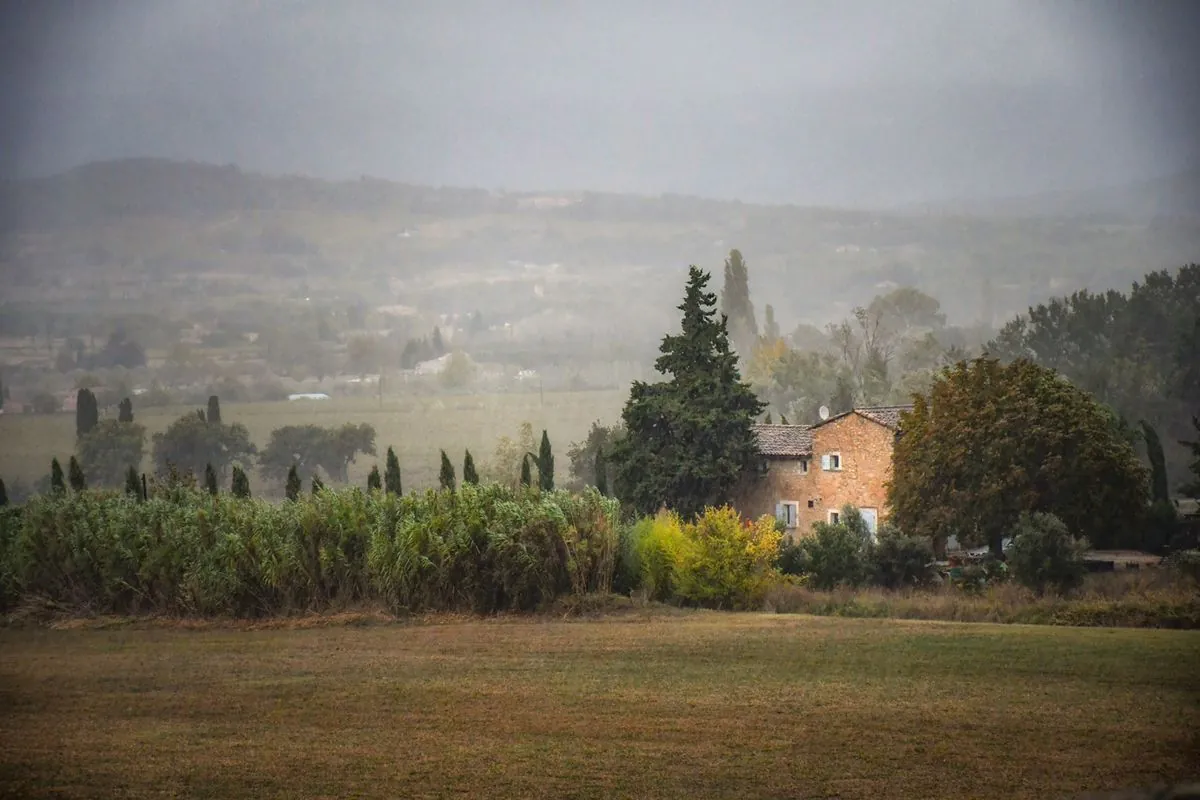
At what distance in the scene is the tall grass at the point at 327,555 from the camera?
30.2 meters

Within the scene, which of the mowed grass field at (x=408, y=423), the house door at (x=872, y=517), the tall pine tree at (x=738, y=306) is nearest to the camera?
the house door at (x=872, y=517)

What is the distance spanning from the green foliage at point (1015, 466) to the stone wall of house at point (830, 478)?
12.8 feet

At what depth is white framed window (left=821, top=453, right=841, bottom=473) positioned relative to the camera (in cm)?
4562

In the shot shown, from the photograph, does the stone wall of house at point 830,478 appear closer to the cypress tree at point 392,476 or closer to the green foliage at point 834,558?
the green foliage at point 834,558

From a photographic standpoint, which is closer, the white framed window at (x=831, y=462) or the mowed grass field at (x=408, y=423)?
the white framed window at (x=831, y=462)

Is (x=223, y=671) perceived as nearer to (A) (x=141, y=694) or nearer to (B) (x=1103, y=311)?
(A) (x=141, y=694)

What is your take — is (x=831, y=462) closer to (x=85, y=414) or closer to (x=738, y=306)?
(x=85, y=414)

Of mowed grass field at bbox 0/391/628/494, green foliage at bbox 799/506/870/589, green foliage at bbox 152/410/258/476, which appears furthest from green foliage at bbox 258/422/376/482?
green foliage at bbox 799/506/870/589

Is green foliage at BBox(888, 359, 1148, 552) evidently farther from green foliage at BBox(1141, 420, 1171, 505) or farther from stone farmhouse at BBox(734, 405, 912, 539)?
green foliage at BBox(1141, 420, 1171, 505)

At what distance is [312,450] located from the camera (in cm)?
7762

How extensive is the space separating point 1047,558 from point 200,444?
52.4m

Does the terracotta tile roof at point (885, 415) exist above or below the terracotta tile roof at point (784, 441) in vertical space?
above

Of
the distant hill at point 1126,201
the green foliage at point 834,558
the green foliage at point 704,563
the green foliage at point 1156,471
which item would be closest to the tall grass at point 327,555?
the green foliage at point 704,563

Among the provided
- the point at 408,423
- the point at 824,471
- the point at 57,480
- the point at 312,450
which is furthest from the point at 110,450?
the point at 824,471
